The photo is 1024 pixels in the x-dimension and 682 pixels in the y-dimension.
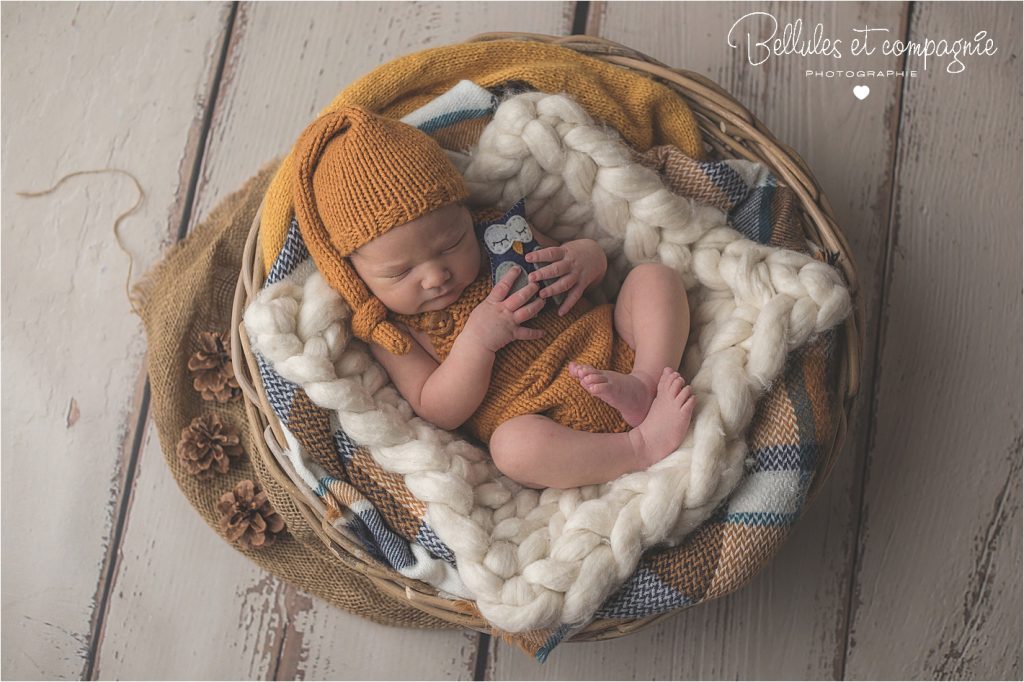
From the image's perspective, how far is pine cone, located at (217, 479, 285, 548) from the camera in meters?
1.45

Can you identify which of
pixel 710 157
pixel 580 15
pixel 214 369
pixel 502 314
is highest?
pixel 580 15

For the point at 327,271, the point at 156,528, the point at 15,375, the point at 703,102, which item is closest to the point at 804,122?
the point at 703,102

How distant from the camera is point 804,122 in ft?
5.36

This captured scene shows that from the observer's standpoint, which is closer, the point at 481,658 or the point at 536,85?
the point at 536,85

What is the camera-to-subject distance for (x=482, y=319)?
4.17 ft

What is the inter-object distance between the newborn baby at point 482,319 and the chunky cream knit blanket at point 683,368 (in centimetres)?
4

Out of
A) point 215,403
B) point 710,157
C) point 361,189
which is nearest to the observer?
point 361,189

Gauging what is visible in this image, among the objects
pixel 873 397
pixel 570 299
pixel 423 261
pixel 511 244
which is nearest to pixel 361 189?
pixel 423 261

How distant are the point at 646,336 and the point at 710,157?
1.16ft

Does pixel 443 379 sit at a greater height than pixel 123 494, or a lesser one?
greater

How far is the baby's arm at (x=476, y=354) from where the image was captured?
4.16ft

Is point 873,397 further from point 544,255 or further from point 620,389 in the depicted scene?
point 544,255

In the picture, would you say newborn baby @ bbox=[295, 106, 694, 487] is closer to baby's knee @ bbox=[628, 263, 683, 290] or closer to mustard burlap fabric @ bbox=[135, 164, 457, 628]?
baby's knee @ bbox=[628, 263, 683, 290]

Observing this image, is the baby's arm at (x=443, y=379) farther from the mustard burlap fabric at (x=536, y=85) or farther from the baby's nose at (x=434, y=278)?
the mustard burlap fabric at (x=536, y=85)
